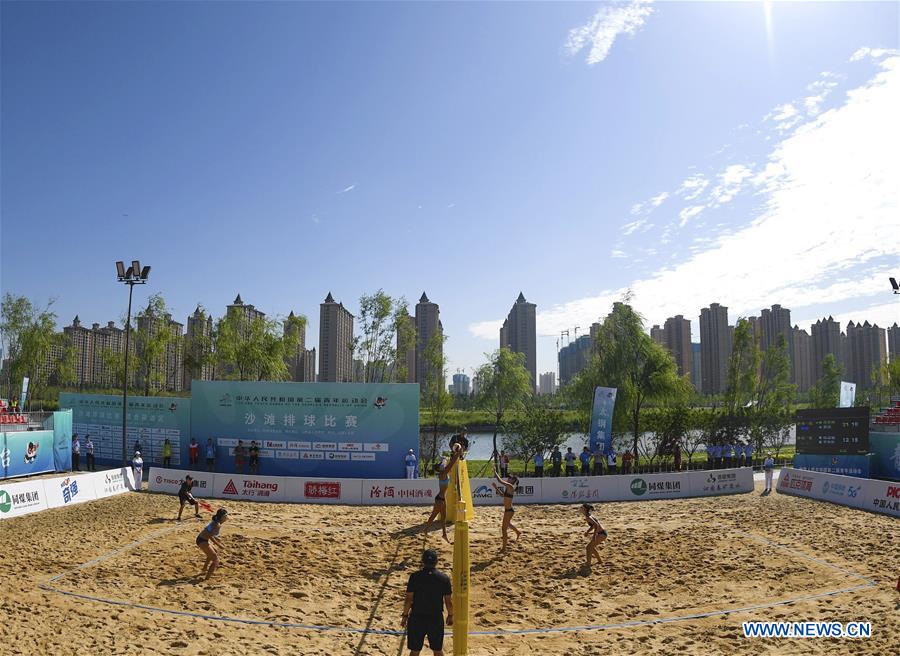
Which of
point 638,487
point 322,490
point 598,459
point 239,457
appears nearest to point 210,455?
point 239,457

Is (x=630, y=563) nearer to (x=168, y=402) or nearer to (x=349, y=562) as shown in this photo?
(x=349, y=562)

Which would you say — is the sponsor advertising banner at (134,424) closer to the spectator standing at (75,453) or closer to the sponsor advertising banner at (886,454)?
the spectator standing at (75,453)

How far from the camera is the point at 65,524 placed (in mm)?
15781

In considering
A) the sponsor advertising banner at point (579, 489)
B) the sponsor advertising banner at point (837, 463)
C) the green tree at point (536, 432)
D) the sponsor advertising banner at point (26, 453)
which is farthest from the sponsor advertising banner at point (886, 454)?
the sponsor advertising banner at point (26, 453)

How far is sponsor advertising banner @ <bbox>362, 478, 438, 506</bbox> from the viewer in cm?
2045

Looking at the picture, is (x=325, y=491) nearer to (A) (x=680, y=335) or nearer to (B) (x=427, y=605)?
(B) (x=427, y=605)

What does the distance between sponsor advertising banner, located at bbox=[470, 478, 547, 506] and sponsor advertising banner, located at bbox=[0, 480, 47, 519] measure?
13.6 m

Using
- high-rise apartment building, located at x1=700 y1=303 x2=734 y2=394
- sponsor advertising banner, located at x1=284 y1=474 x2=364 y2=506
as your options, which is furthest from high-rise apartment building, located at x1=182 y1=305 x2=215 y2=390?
high-rise apartment building, located at x1=700 y1=303 x2=734 y2=394

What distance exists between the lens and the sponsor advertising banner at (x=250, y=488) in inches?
816

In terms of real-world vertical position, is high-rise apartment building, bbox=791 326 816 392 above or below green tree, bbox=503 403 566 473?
above

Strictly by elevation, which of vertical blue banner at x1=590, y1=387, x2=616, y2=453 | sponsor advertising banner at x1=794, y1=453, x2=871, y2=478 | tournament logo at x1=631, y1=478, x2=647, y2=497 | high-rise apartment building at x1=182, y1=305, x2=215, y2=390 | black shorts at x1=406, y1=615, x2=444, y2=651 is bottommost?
tournament logo at x1=631, y1=478, x2=647, y2=497

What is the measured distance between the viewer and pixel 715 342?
3147 inches

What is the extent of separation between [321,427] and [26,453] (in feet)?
43.6

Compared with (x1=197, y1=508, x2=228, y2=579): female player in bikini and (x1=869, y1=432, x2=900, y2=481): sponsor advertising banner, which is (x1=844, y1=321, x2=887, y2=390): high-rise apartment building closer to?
(x1=869, y1=432, x2=900, y2=481): sponsor advertising banner
